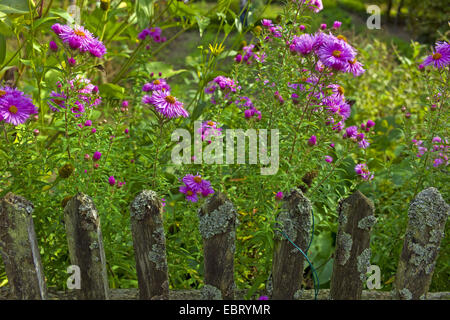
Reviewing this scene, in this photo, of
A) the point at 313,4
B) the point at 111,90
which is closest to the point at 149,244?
the point at 111,90

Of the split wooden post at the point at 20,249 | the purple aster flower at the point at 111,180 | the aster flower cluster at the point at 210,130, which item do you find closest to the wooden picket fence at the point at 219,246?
the split wooden post at the point at 20,249

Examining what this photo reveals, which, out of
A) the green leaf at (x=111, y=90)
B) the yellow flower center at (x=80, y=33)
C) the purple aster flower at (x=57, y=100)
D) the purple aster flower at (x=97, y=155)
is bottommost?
the purple aster flower at (x=97, y=155)

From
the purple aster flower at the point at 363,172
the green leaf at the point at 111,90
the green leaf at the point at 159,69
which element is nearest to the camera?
the purple aster flower at the point at 363,172

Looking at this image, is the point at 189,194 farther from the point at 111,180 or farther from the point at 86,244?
the point at 86,244

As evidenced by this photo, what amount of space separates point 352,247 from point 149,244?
74 cm

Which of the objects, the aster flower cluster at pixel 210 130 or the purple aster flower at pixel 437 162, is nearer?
the aster flower cluster at pixel 210 130

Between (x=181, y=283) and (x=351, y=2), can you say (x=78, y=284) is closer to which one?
(x=181, y=283)

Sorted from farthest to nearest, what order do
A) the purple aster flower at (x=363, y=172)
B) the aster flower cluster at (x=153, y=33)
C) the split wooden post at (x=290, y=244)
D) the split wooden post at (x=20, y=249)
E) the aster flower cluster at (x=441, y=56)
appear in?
the aster flower cluster at (x=153, y=33)
the purple aster flower at (x=363, y=172)
the aster flower cluster at (x=441, y=56)
the split wooden post at (x=290, y=244)
the split wooden post at (x=20, y=249)

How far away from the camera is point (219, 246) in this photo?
168 centimetres

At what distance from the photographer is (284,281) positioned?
1.77m

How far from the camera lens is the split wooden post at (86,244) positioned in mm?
1597

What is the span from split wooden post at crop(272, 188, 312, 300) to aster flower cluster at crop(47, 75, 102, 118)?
94 cm

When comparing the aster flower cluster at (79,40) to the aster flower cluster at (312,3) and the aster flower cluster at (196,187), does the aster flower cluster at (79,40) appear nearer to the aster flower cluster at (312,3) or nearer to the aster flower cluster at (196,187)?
the aster flower cluster at (196,187)

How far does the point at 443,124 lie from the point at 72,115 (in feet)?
5.31
